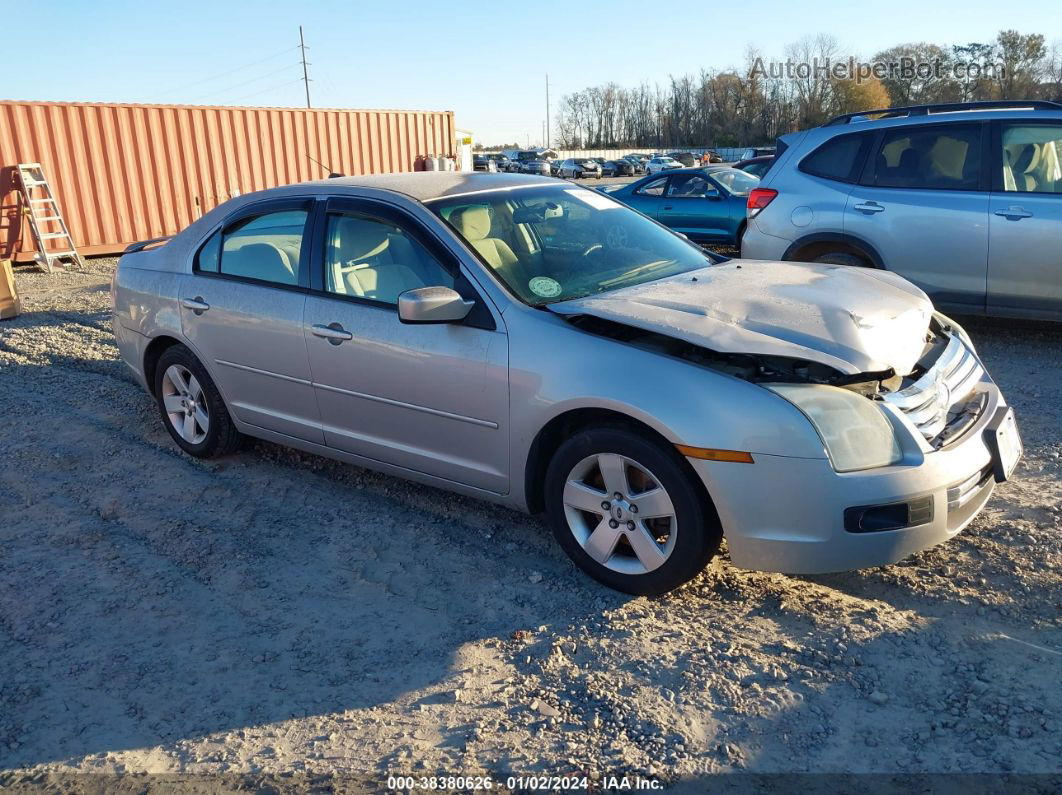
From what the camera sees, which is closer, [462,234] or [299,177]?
[462,234]

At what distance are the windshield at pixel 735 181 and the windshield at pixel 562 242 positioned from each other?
323 inches

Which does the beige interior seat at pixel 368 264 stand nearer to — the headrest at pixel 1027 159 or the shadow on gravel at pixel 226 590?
the shadow on gravel at pixel 226 590

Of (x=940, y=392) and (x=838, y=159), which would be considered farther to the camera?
(x=838, y=159)

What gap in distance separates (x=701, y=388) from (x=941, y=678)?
1.22 metres

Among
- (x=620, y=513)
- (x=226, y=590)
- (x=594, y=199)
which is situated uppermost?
(x=594, y=199)

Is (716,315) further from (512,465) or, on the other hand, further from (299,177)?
(299,177)

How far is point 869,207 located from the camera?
6926 millimetres

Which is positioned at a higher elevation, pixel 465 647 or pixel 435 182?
pixel 435 182

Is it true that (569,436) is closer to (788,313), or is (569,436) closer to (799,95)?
(788,313)

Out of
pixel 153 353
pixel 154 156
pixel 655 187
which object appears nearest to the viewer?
pixel 153 353

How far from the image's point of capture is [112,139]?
15.2m

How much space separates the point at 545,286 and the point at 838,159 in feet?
14.3

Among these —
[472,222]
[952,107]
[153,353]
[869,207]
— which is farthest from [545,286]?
[952,107]

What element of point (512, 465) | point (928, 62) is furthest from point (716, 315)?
point (928, 62)
